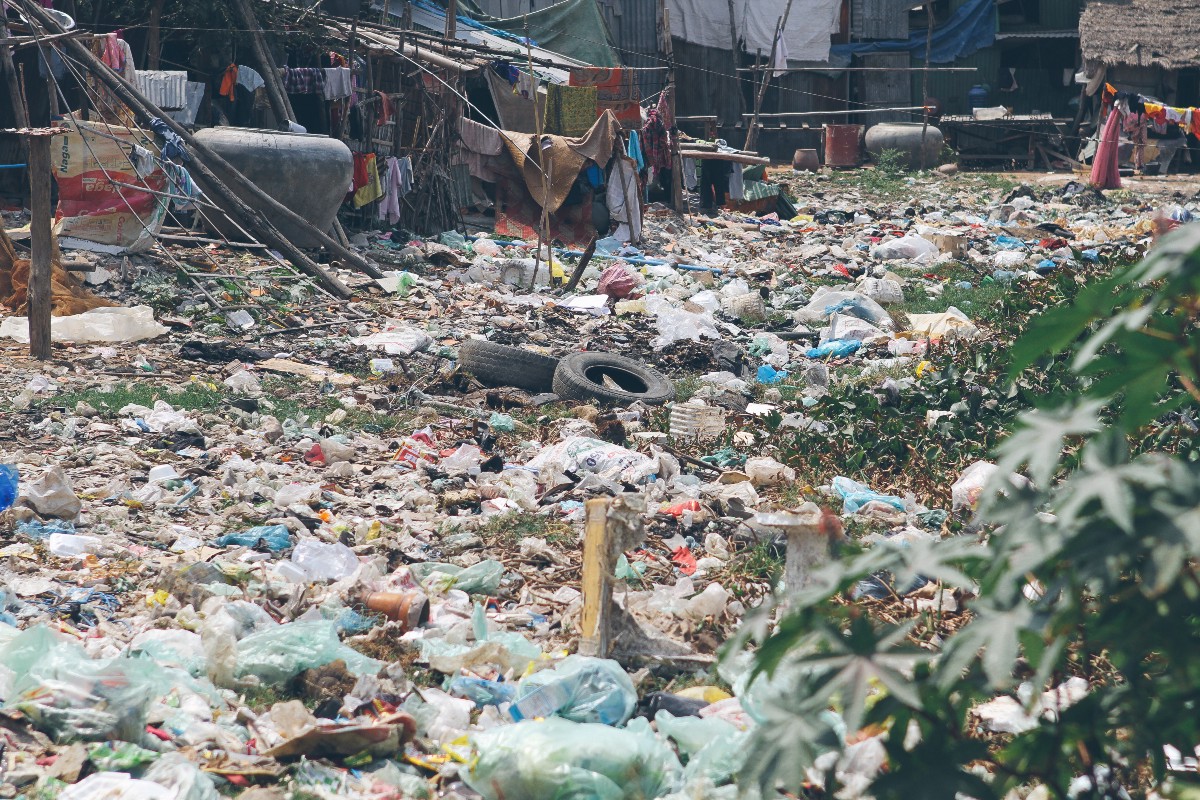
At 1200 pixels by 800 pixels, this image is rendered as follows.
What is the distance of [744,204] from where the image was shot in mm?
16969

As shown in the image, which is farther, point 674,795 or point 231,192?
point 231,192

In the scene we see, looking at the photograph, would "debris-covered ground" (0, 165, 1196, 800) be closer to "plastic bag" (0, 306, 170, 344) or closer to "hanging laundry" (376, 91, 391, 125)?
"plastic bag" (0, 306, 170, 344)

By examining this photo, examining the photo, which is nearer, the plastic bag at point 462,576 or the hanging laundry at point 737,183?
the plastic bag at point 462,576

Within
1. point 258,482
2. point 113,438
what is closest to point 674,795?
point 258,482

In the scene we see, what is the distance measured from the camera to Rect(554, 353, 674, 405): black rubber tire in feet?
22.7

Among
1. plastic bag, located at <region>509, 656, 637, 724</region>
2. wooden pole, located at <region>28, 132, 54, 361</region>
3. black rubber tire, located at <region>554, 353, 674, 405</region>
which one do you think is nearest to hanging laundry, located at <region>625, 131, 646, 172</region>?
black rubber tire, located at <region>554, 353, 674, 405</region>

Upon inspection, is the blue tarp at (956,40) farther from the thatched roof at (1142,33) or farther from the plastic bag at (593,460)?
the plastic bag at (593,460)

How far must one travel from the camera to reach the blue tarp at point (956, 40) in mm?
25266

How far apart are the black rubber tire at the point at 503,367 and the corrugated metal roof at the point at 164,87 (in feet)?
18.2

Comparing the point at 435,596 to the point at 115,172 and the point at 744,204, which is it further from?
the point at 744,204

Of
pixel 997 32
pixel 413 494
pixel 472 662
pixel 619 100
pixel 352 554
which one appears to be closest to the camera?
pixel 472 662

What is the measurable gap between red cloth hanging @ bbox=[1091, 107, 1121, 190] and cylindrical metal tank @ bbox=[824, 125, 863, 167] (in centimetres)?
457

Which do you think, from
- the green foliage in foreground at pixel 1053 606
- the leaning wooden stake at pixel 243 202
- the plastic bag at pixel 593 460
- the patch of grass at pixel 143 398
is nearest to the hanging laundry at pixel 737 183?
the leaning wooden stake at pixel 243 202

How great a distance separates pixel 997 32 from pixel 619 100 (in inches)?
497
